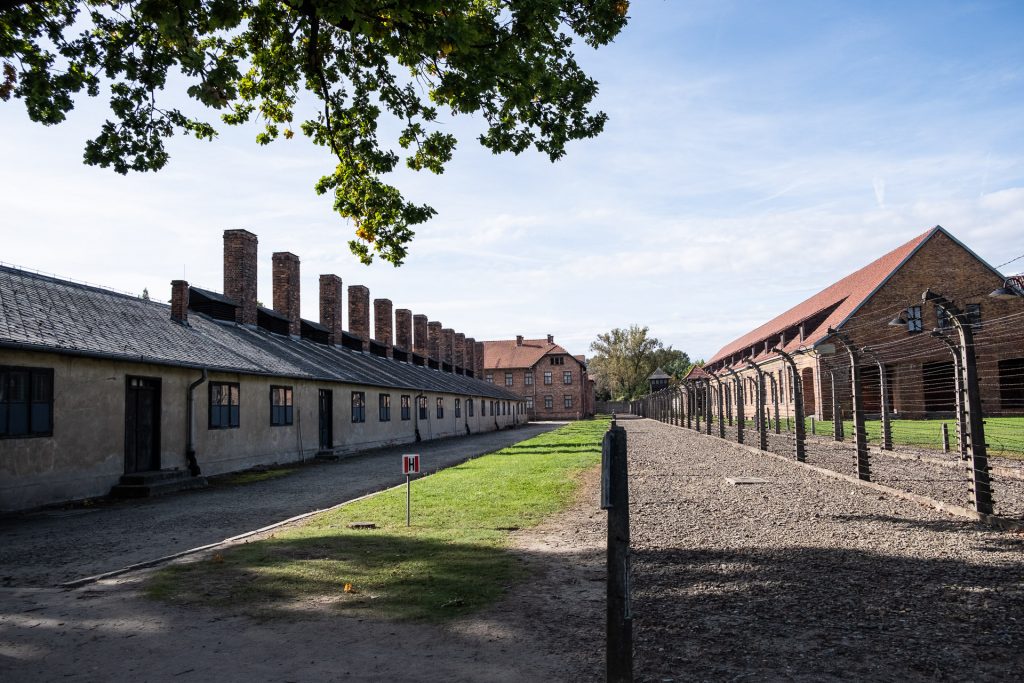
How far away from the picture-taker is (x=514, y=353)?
80.3 meters

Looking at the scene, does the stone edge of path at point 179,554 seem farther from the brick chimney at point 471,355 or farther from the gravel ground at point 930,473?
the brick chimney at point 471,355

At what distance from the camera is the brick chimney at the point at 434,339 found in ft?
168

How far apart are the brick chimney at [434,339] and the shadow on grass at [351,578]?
4363cm

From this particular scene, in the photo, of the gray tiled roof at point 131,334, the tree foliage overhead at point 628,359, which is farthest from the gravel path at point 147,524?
the tree foliage overhead at point 628,359

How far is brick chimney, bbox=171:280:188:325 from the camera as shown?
19203 millimetres

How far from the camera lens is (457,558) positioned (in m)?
6.56

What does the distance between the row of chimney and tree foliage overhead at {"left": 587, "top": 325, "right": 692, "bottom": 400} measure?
41.0 meters

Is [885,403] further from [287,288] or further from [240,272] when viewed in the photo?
[287,288]

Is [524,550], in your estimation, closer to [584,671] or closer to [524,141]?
[584,671]

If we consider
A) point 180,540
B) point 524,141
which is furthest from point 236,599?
point 524,141

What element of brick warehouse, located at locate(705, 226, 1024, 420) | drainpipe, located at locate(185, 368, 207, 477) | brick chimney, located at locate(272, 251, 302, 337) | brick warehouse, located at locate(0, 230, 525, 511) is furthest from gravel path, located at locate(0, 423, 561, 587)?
brick warehouse, located at locate(705, 226, 1024, 420)

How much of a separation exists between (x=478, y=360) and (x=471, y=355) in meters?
3.76

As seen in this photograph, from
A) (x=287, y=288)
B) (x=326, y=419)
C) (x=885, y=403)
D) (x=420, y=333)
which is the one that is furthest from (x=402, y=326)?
(x=885, y=403)

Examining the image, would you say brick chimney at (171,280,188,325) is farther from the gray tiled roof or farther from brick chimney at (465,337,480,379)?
brick chimney at (465,337,480,379)
